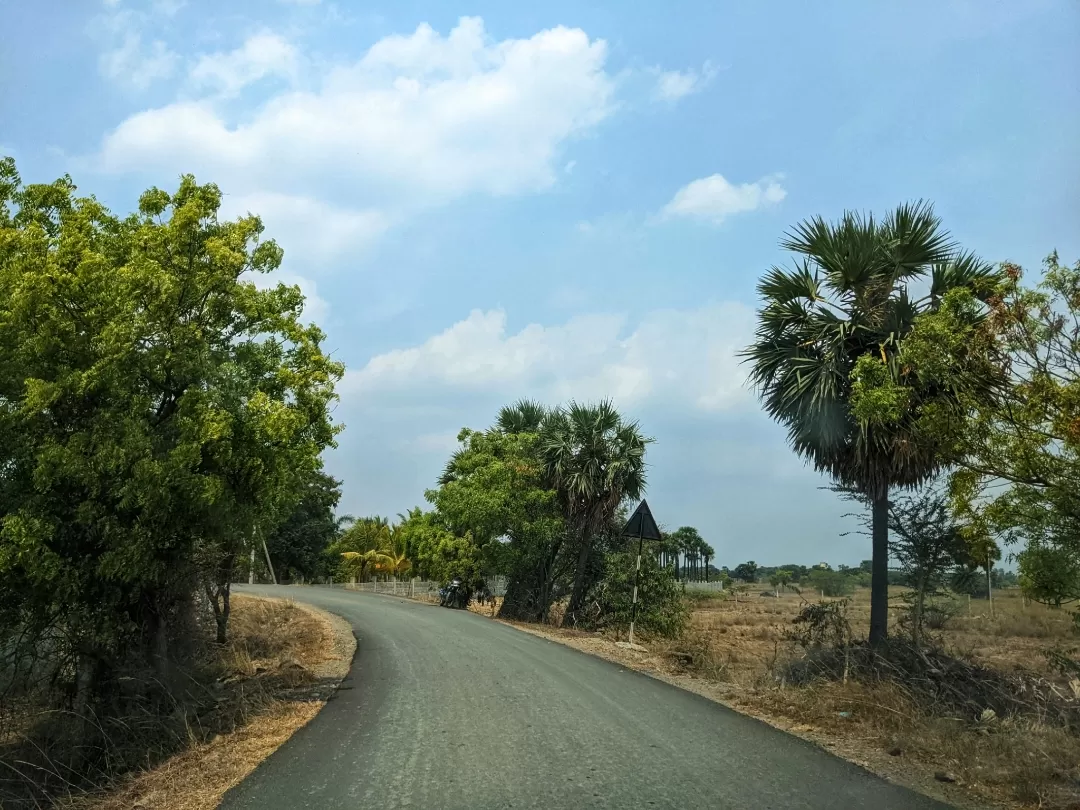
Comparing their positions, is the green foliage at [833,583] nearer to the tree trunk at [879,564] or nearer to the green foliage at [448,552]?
the green foliage at [448,552]

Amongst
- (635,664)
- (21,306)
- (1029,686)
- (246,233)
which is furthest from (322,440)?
(1029,686)

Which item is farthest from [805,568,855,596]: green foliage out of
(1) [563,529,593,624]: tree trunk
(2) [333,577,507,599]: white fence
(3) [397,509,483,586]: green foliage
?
(1) [563,529,593,624]: tree trunk

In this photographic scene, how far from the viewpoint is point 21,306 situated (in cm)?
921

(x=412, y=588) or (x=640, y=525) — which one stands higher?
(x=640, y=525)

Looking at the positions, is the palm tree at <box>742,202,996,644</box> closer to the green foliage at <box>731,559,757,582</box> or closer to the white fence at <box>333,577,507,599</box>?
the white fence at <box>333,577,507,599</box>

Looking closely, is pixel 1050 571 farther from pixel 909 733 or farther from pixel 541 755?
pixel 541 755

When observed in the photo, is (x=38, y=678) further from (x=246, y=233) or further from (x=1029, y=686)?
(x=1029, y=686)

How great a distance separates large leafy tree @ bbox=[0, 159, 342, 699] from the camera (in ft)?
30.6

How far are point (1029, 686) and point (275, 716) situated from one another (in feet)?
32.4

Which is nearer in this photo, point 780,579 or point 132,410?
point 132,410

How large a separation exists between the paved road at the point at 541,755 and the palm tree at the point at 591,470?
45.7ft

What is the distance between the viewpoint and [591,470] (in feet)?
88.6

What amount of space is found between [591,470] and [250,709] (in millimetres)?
17220

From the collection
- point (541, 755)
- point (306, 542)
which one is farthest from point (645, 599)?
point (306, 542)
